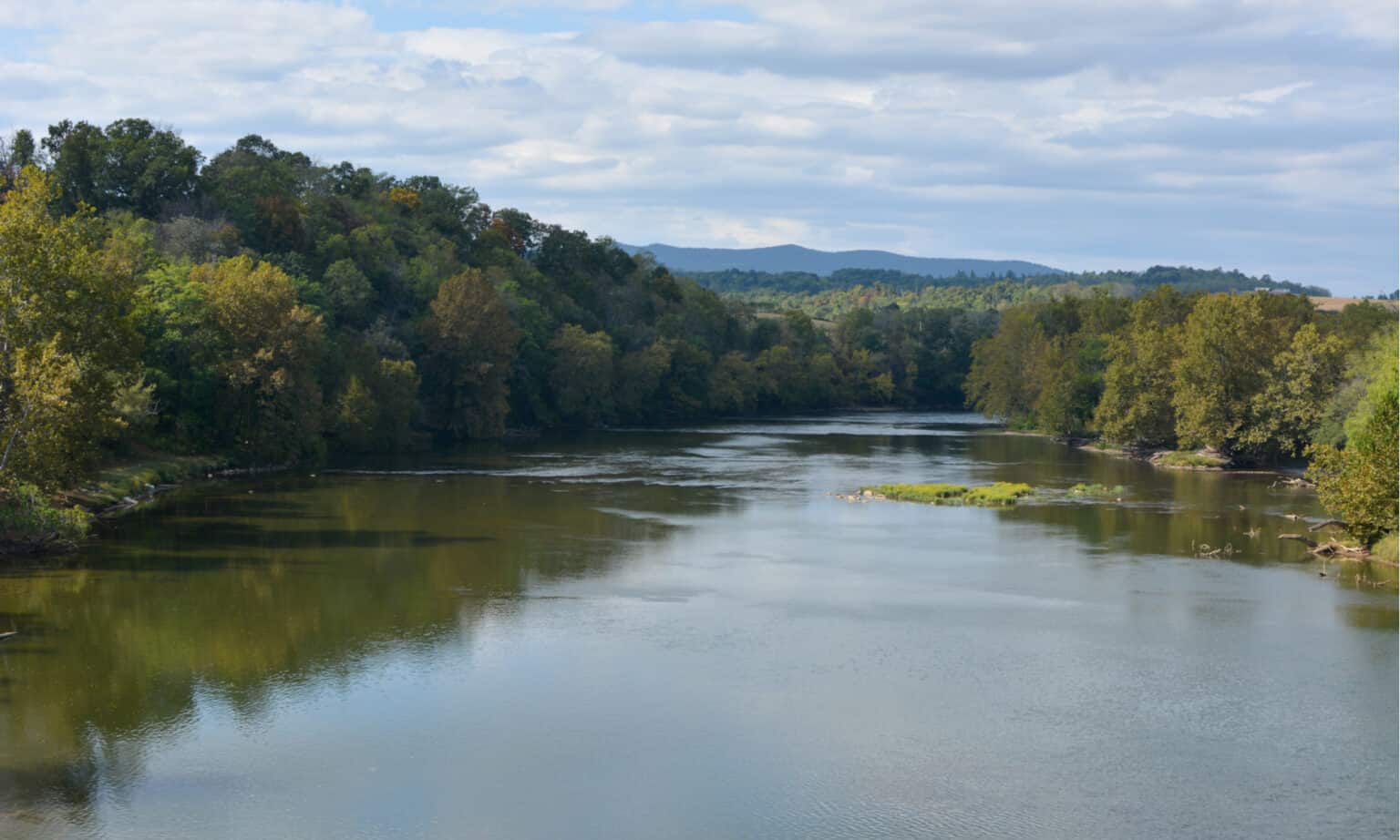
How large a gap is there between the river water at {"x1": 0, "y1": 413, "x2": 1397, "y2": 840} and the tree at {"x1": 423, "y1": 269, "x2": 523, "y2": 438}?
34396 millimetres

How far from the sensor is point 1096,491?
184 ft

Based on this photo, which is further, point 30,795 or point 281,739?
→ point 281,739

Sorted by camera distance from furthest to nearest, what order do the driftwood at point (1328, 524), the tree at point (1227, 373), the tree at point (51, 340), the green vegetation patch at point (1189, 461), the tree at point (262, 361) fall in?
the green vegetation patch at point (1189, 461), the tree at point (1227, 373), the tree at point (262, 361), the driftwood at point (1328, 524), the tree at point (51, 340)

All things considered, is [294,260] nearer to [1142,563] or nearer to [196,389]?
[196,389]

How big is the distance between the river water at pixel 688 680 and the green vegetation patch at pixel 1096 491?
26.1 feet

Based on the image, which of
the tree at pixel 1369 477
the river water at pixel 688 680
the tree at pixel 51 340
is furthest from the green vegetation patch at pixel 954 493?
the tree at pixel 51 340

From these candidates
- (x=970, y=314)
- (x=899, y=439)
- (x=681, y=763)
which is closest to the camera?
(x=681, y=763)

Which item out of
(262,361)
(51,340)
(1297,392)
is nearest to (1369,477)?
(1297,392)

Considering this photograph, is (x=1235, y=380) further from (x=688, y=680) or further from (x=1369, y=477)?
(x=688, y=680)

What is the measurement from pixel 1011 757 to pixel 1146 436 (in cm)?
5901

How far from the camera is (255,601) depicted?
31859 mm

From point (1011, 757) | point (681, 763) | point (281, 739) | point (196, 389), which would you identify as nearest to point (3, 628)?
point (281, 739)

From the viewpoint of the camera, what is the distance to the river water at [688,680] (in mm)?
18953

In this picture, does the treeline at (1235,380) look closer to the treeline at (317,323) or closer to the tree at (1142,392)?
the tree at (1142,392)
